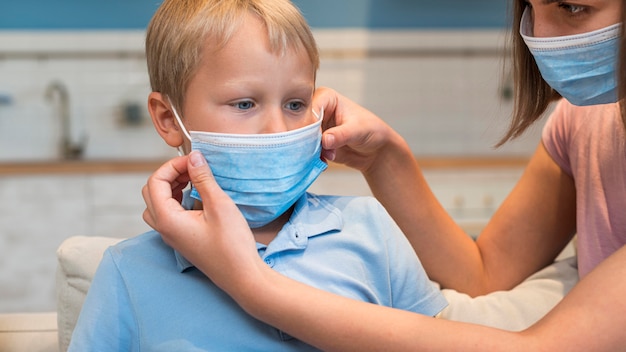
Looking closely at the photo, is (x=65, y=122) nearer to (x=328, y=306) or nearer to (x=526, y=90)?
(x=526, y=90)

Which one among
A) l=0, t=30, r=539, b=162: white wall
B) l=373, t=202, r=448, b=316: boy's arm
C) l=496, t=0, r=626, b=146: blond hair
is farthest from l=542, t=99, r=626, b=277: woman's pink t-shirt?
l=0, t=30, r=539, b=162: white wall

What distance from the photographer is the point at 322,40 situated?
12.7 ft

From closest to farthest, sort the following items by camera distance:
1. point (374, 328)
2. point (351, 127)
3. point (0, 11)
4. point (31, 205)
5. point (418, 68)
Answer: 1. point (374, 328)
2. point (351, 127)
3. point (31, 205)
4. point (0, 11)
5. point (418, 68)

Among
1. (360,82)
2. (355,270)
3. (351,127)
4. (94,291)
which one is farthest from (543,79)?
(360,82)

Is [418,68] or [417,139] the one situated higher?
[418,68]

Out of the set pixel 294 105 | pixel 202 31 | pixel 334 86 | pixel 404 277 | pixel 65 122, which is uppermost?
pixel 202 31

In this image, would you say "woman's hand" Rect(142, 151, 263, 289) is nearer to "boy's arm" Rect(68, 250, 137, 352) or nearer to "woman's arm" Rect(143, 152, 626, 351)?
"woman's arm" Rect(143, 152, 626, 351)

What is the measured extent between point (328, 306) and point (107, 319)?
335 millimetres

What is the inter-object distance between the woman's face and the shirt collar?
1.50ft

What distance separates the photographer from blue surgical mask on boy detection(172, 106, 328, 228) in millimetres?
1170

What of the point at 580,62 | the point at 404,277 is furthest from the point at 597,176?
the point at 404,277

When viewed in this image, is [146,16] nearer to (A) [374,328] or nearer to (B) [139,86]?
(B) [139,86]

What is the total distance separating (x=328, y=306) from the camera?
1.12 meters

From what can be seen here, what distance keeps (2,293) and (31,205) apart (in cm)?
42
